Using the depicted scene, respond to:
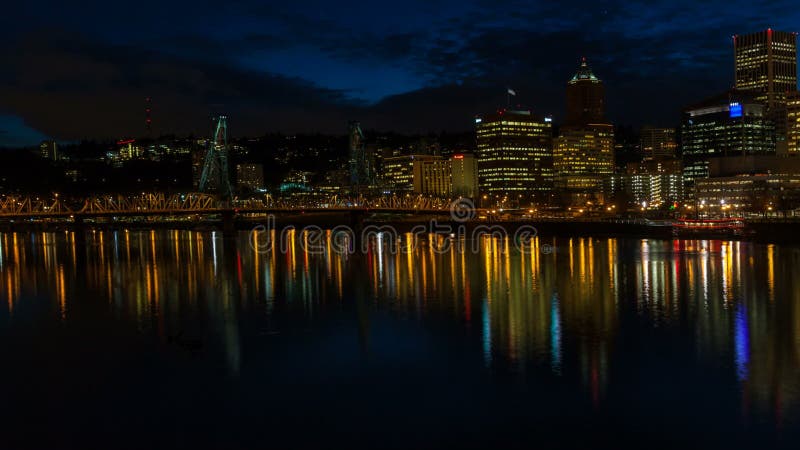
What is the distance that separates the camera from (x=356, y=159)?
212 feet

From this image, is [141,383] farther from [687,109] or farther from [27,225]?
[687,109]

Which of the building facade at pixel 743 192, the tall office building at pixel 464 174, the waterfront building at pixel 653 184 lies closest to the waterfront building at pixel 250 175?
the tall office building at pixel 464 174

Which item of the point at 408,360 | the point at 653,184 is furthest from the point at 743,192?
the point at 408,360

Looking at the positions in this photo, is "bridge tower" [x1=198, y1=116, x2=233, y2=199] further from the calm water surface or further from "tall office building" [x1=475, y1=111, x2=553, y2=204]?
"tall office building" [x1=475, y1=111, x2=553, y2=204]

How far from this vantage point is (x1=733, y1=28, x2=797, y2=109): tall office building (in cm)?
10444

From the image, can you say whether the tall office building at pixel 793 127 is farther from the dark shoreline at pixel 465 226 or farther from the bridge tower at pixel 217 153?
the bridge tower at pixel 217 153

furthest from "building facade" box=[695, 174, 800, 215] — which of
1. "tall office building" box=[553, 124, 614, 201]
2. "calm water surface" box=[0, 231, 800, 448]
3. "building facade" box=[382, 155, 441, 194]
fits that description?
"calm water surface" box=[0, 231, 800, 448]

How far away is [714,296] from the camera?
2108 cm

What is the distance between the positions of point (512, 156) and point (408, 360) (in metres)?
89.4

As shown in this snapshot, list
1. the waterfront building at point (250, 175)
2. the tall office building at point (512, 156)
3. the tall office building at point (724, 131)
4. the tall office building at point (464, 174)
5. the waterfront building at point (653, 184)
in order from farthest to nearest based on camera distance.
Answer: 1. the waterfront building at point (250, 175)
2. the tall office building at point (464, 174)
3. the tall office building at point (512, 156)
4. the waterfront building at point (653, 184)
5. the tall office building at point (724, 131)

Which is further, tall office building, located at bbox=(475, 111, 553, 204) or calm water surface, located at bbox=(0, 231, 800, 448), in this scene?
tall office building, located at bbox=(475, 111, 553, 204)

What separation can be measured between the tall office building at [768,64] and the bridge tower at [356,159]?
62.0 meters

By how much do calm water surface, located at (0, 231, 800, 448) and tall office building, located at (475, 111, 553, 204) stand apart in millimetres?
74400

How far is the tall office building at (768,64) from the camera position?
104m
